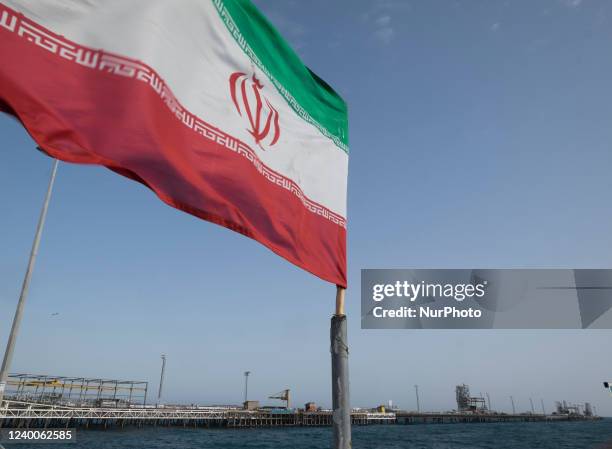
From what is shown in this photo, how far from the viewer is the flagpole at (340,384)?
12.9ft

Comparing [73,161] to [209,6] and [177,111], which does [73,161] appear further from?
[209,6]

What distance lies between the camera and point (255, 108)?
4.65 m

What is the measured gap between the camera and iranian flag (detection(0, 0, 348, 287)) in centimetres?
281

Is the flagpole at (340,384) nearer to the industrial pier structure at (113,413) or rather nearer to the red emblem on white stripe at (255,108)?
the red emblem on white stripe at (255,108)

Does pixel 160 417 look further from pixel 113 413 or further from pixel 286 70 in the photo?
pixel 286 70

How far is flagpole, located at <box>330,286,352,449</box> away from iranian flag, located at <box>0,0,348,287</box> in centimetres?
82

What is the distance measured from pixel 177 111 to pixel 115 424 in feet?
304

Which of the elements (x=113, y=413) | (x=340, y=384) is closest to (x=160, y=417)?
(x=113, y=413)

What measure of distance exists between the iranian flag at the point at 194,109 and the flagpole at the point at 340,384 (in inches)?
32.3

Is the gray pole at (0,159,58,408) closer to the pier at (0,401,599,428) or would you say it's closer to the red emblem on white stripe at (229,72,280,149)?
the red emblem on white stripe at (229,72,280,149)

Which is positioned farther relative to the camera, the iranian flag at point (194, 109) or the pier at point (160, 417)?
the pier at point (160, 417)

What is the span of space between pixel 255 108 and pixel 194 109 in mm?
902

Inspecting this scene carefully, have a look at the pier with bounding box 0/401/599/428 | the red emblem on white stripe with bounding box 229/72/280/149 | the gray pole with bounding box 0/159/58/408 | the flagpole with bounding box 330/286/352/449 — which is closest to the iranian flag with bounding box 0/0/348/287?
the red emblem on white stripe with bounding box 229/72/280/149

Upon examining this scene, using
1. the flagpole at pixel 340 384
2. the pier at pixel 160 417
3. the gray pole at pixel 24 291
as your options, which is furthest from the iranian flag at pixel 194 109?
the pier at pixel 160 417
